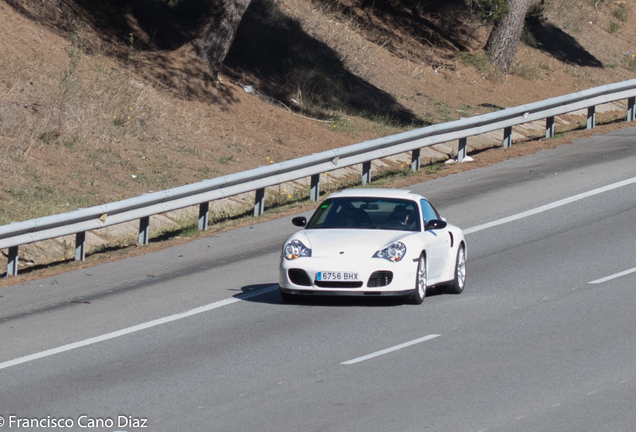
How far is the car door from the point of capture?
1119 cm

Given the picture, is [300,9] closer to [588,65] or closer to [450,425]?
[588,65]

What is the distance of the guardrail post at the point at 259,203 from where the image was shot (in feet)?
56.3

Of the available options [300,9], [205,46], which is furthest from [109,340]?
[300,9]

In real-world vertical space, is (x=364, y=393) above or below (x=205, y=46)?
below

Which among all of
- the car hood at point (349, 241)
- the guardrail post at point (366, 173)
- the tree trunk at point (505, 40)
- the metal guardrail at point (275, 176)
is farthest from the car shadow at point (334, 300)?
the tree trunk at point (505, 40)

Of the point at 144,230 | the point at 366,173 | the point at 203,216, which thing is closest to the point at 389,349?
the point at 144,230

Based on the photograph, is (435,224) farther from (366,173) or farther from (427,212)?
(366,173)

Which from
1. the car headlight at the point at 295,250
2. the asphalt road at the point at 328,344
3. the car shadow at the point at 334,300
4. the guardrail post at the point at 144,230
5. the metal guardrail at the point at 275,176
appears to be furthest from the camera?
the guardrail post at the point at 144,230

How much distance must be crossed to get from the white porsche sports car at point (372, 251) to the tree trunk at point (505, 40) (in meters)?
20.1

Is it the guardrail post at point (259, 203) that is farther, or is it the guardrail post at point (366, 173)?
the guardrail post at point (366, 173)

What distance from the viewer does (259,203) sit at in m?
17.2

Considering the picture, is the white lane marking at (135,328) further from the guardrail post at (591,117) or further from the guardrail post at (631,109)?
the guardrail post at (631,109)

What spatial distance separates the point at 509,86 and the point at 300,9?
718 cm

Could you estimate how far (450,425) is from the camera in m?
6.62
